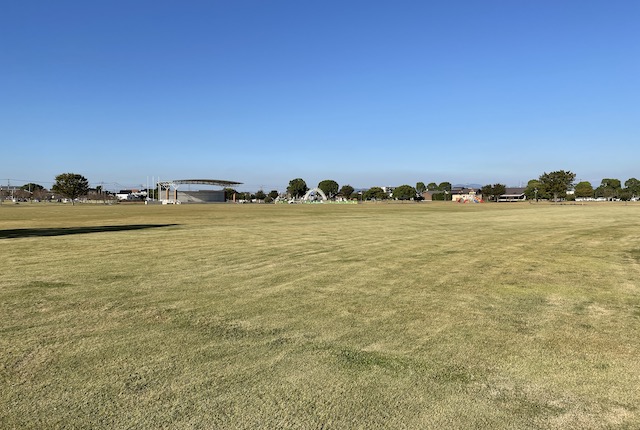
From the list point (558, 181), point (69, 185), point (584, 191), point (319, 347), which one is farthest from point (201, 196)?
point (319, 347)

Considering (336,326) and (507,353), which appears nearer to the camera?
(507,353)

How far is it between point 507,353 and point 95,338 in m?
5.28

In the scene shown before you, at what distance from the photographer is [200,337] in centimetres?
560

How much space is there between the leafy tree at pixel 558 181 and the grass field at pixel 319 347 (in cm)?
12746

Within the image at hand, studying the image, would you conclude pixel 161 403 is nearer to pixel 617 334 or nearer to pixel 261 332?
pixel 261 332

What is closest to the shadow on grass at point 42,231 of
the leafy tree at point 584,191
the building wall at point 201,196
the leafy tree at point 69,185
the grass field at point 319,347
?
the grass field at point 319,347

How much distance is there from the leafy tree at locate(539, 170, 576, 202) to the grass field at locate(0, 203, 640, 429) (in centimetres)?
12746

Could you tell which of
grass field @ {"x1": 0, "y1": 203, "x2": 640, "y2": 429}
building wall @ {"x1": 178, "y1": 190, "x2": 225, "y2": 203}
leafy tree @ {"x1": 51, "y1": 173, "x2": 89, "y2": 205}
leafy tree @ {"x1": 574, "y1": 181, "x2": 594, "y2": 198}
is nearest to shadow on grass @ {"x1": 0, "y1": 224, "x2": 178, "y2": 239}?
grass field @ {"x1": 0, "y1": 203, "x2": 640, "y2": 429}

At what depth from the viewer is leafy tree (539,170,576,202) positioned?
121 metres

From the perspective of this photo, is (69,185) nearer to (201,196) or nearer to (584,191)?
(201,196)

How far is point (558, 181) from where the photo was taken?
12238 cm

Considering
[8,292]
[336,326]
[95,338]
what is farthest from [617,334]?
[8,292]

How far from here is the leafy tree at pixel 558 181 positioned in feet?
398

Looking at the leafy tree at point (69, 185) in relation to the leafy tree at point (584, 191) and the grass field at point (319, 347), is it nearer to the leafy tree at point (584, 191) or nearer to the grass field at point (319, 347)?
the grass field at point (319, 347)
